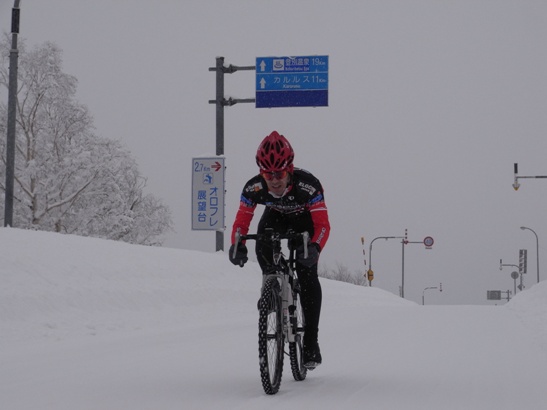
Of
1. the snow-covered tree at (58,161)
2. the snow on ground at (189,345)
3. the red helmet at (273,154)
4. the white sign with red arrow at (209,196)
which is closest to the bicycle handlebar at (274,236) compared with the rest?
the red helmet at (273,154)

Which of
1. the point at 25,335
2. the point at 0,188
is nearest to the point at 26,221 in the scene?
the point at 0,188

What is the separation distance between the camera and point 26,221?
3638cm

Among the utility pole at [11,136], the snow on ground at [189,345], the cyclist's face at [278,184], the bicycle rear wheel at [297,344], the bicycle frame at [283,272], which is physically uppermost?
the utility pole at [11,136]

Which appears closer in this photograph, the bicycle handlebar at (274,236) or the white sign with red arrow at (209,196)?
the bicycle handlebar at (274,236)

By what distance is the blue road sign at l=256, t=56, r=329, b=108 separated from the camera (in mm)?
24250

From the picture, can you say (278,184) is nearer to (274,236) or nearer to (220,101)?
(274,236)

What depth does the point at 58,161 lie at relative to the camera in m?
37.4

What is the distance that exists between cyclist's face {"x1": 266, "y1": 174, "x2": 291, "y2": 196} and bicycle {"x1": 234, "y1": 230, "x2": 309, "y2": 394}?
1.09 feet

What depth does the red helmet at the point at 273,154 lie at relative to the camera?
236 inches

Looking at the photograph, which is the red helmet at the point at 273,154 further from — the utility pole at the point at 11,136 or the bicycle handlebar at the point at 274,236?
the utility pole at the point at 11,136

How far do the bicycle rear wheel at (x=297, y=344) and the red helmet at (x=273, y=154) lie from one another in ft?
3.65

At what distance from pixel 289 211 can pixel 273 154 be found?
0.73 metres

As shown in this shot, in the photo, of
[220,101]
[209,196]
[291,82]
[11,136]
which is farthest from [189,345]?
[291,82]

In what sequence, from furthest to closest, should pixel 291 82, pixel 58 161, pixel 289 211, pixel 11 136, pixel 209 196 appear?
1. pixel 58 161
2. pixel 291 82
3. pixel 209 196
4. pixel 11 136
5. pixel 289 211
